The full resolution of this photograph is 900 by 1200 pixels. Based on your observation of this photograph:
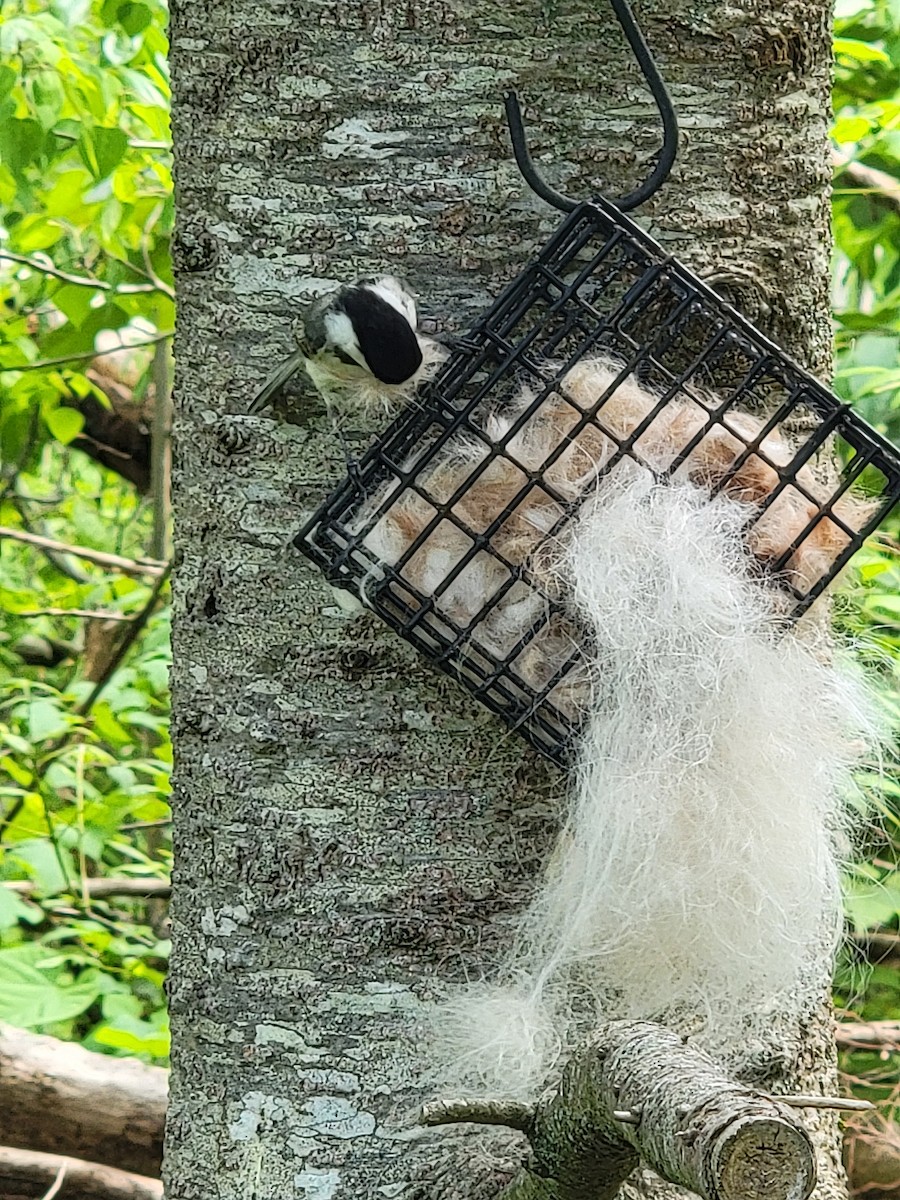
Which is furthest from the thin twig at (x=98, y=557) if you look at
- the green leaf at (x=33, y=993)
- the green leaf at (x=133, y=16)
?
the green leaf at (x=133, y=16)

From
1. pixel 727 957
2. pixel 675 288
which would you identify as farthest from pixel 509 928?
pixel 675 288

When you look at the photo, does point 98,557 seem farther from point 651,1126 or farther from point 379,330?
point 651,1126

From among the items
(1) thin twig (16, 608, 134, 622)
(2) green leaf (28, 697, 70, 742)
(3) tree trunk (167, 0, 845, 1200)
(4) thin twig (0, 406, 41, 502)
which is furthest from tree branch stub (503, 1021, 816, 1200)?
(4) thin twig (0, 406, 41, 502)

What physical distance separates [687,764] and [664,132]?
0.34 meters

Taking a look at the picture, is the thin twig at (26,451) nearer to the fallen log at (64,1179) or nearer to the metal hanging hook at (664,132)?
the fallen log at (64,1179)

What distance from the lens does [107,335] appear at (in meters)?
2.28

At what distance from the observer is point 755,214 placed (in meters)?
0.82

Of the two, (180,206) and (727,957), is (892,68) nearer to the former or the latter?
(180,206)

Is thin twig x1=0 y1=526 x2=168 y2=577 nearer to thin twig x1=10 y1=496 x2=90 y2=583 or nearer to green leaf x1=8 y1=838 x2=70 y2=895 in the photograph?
thin twig x1=10 y1=496 x2=90 y2=583

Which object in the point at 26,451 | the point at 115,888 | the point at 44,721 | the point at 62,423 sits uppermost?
the point at 62,423

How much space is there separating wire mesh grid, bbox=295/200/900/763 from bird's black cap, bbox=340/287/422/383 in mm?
34

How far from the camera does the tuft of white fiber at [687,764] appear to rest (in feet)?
2.18

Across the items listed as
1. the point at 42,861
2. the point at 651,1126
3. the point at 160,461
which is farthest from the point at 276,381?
the point at 160,461

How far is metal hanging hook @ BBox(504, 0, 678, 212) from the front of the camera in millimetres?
714
